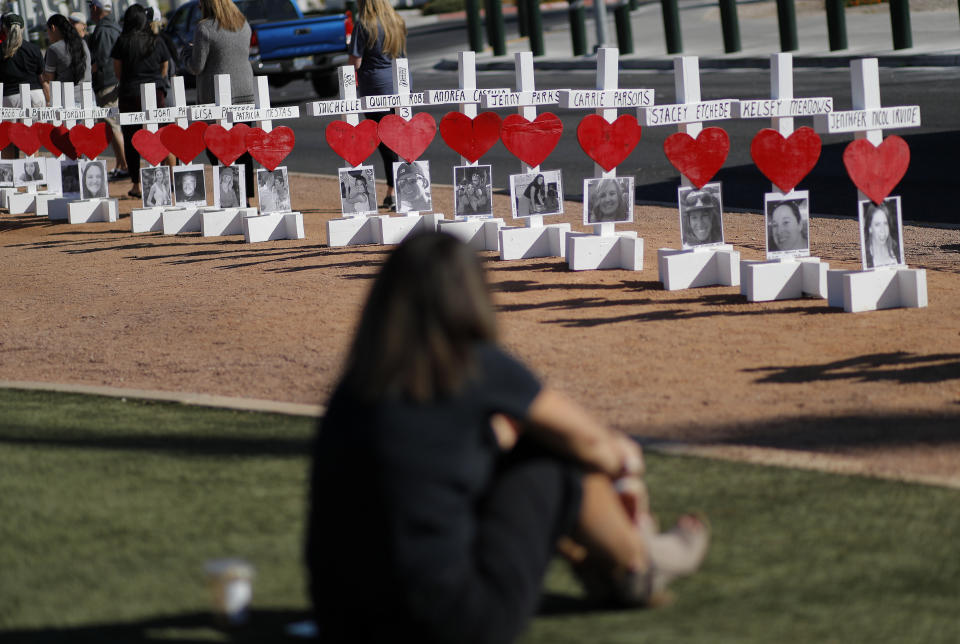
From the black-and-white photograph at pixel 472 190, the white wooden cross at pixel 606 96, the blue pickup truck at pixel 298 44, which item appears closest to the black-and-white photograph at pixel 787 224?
the white wooden cross at pixel 606 96

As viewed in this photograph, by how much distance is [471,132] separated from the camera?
32.3 feet

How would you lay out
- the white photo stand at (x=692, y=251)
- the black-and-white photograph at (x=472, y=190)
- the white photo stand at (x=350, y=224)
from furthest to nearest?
the white photo stand at (x=350, y=224)
the black-and-white photograph at (x=472, y=190)
the white photo stand at (x=692, y=251)

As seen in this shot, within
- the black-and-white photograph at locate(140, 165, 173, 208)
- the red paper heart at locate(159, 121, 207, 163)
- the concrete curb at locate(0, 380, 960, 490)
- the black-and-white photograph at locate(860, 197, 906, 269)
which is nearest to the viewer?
the concrete curb at locate(0, 380, 960, 490)

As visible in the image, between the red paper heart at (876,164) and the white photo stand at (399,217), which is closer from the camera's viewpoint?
the red paper heart at (876,164)

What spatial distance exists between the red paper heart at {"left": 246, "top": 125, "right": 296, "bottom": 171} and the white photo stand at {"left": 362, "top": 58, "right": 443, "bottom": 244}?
861mm

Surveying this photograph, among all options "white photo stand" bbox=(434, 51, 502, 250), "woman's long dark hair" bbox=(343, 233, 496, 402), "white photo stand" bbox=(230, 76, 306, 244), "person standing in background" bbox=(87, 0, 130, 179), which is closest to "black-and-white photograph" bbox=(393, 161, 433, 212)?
"white photo stand" bbox=(434, 51, 502, 250)

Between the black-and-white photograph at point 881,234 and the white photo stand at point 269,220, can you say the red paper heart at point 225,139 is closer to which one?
the white photo stand at point 269,220

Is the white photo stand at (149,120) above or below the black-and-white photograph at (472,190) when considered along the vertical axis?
above

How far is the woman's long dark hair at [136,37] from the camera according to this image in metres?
14.1

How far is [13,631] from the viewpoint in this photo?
11.8ft

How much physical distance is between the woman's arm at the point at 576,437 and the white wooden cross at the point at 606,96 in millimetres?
5445

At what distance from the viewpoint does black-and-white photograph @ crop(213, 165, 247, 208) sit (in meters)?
11.9

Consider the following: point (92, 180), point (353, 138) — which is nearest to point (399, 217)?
point (353, 138)

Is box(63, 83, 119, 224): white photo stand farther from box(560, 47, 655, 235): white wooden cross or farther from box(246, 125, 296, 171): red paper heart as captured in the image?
box(560, 47, 655, 235): white wooden cross
